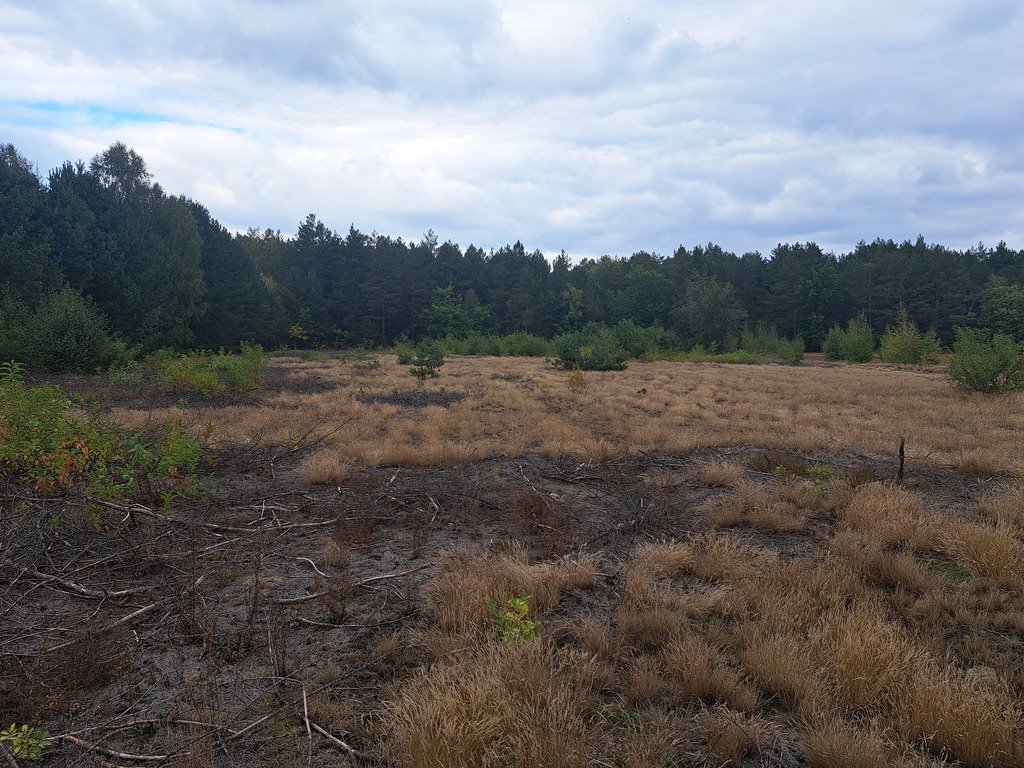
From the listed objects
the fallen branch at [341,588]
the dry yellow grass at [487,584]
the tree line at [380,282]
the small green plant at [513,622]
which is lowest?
the fallen branch at [341,588]

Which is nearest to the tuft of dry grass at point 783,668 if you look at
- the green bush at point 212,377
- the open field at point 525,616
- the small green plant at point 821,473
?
the open field at point 525,616

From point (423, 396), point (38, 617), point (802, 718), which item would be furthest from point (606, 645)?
point (423, 396)

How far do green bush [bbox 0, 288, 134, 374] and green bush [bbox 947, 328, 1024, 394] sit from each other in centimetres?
2420

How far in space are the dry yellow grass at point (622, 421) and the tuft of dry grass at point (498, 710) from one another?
4.76 meters

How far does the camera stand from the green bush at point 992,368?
14.0m

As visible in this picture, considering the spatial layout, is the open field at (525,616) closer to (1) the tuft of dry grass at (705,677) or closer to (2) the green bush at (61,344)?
(1) the tuft of dry grass at (705,677)

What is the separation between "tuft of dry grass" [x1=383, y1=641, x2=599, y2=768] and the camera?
2.14 metres

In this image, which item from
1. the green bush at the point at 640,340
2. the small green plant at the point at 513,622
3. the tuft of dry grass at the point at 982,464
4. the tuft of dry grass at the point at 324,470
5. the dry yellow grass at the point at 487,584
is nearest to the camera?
the small green plant at the point at 513,622

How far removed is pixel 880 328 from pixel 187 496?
61.3 meters

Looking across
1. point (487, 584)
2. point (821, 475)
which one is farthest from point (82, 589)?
point (821, 475)

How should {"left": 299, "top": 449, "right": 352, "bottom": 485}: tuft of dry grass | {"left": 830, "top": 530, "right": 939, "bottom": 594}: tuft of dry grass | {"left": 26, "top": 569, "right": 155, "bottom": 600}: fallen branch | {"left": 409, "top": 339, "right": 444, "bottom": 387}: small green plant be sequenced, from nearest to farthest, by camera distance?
1. {"left": 26, "top": 569, "right": 155, "bottom": 600}: fallen branch
2. {"left": 830, "top": 530, "right": 939, "bottom": 594}: tuft of dry grass
3. {"left": 299, "top": 449, "right": 352, "bottom": 485}: tuft of dry grass
4. {"left": 409, "top": 339, "right": 444, "bottom": 387}: small green plant

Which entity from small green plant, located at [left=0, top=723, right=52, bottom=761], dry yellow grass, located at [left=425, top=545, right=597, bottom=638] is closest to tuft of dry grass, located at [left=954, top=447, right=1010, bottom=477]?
dry yellow grass, located at [left=425, top=545, right=597, bottom=638]

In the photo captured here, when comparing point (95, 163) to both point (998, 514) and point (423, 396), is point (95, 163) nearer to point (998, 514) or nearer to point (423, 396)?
point (423, 396)

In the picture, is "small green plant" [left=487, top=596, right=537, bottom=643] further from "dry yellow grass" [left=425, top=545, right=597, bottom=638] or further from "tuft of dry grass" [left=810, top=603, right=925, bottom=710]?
"tuft of dry grass" [left=810, top=603, right=925, bottom=710]
